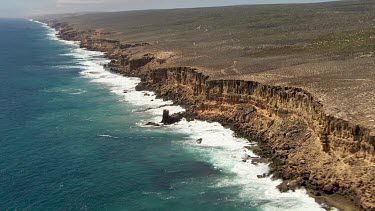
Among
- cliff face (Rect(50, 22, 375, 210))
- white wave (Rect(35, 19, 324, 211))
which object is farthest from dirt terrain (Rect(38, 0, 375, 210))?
white wave (Rect(35, 19, 324, 211))

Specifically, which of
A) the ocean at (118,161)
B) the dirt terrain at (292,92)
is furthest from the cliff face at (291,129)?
the ocean at (118,161)

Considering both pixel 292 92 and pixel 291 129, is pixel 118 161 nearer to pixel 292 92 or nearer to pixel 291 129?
pixel 291 129

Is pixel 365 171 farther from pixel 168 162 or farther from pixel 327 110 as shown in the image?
pixel 168 162

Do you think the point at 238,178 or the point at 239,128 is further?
the point at 239,128

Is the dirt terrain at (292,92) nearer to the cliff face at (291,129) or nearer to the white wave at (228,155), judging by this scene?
the cliff face at (291,129)

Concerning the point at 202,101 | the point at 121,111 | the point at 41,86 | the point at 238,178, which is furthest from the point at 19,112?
the point at 238,178

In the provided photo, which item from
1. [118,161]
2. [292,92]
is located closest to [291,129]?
[292,92]
